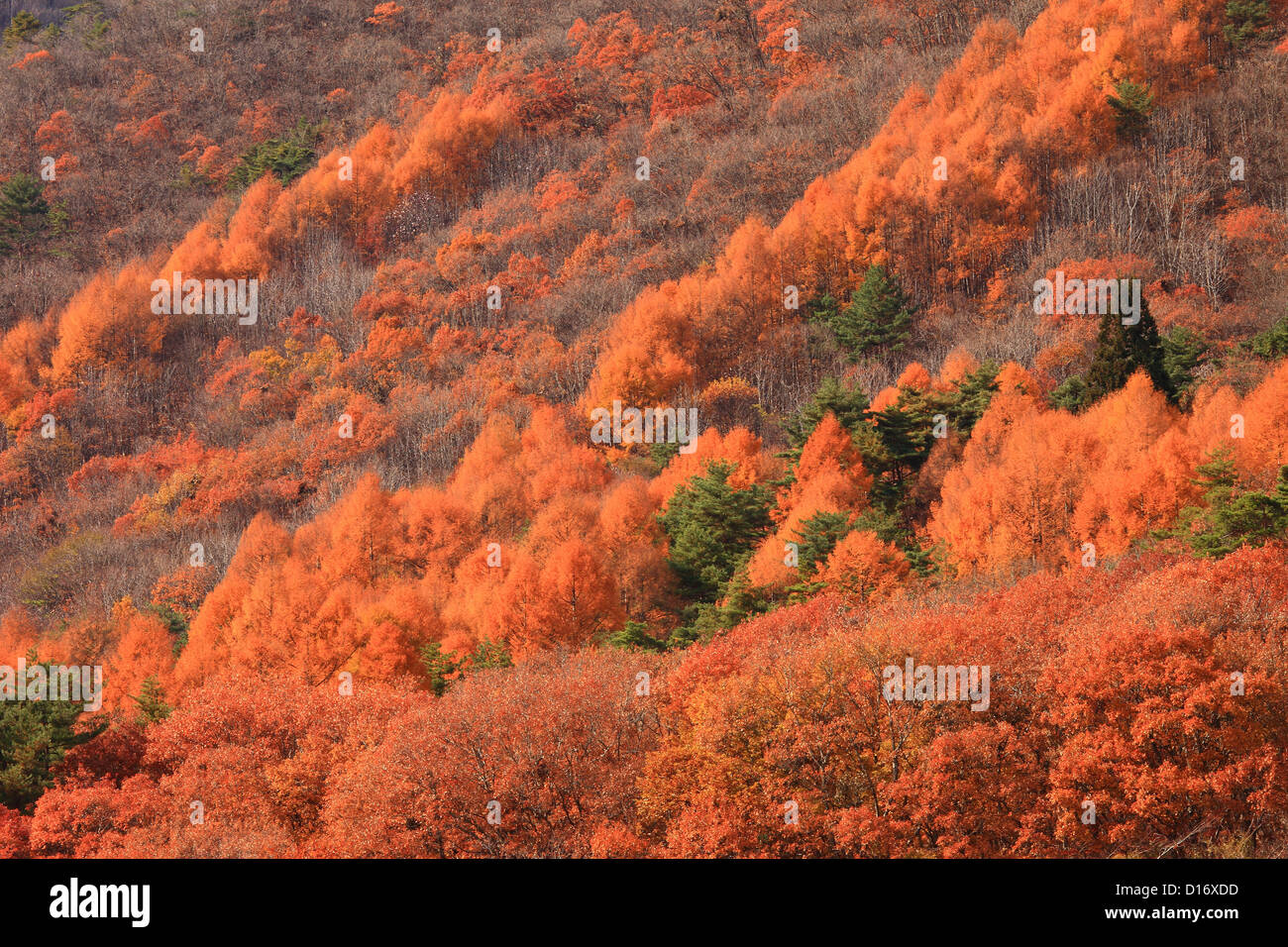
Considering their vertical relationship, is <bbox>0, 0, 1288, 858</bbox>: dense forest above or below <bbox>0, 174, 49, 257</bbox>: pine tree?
below

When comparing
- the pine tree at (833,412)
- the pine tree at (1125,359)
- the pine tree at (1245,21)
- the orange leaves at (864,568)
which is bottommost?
the orange leaves at (864,568)

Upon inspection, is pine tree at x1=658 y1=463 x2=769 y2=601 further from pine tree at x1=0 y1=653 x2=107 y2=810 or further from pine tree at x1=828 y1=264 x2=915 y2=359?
pine tree at x1=828 y1=264 x2=915 y2=359

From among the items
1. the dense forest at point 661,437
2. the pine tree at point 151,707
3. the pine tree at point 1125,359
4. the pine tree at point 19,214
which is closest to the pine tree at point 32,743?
the dense forest at point 661,437

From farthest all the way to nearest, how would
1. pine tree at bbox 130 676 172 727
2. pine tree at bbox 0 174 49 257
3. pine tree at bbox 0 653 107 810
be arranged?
pine tree at bbox 0 174 49 257
pine tree at bbox 130 676 172 727
pine tree at bbox 0 653 107 810

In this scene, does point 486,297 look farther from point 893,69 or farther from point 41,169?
point 41,169

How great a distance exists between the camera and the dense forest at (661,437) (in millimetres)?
39281

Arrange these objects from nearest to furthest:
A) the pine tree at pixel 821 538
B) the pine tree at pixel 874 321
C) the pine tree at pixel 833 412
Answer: the pine tree at pixel 821 538 < the pine tree at pixel 833 412 < the pine tree at pixel 874 321

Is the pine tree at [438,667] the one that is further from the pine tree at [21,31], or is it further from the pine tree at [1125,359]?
the pine tree at [21,31]

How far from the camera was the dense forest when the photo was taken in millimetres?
39281

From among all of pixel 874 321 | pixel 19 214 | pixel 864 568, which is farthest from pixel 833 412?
pixel 19 214

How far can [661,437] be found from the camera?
107m

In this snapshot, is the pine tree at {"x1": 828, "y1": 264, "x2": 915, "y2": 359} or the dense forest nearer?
the dense forest

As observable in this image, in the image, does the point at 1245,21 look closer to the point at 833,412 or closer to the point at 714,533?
the point at 833,412

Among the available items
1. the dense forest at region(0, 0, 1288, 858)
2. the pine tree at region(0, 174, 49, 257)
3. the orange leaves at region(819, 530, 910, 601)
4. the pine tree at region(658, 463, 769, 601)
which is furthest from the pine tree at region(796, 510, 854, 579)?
the pine tree at region(0, 174, 49, 257)
